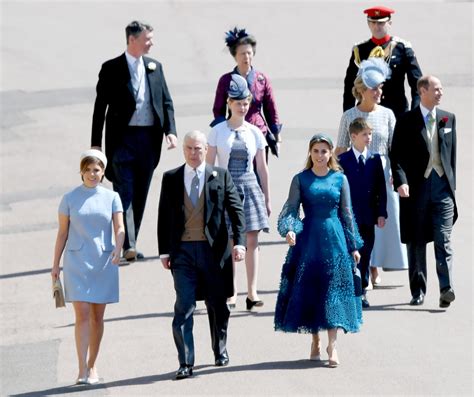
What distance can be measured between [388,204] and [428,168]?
0.84 meters

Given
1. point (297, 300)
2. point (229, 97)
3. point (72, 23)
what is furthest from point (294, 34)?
point (297, 300)

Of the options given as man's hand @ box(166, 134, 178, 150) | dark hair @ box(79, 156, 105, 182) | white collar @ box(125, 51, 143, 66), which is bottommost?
dark hair @ box(79, 156, 105, 182)

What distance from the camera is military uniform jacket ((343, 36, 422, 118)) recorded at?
48.6 feet

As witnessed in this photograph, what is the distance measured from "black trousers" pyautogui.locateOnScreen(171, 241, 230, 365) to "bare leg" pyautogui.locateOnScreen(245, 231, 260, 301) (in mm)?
1661

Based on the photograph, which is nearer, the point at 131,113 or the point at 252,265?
the point at 252,265

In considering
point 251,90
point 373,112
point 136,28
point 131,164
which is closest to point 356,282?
point 373,112

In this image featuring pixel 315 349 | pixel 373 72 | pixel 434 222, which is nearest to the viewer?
pixel 315 349

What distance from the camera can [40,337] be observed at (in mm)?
13047

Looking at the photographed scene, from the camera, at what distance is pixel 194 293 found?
38.1ft

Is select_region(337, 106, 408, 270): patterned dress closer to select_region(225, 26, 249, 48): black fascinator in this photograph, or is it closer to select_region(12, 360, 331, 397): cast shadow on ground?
select_region(225, 26, 249, 48): black fascinator

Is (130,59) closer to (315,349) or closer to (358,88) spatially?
→ (358,88)

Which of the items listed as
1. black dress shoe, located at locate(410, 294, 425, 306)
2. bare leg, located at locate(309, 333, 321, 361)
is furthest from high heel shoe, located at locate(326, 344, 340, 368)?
black dress shoe, located at locate(410, 294, 425, 306)

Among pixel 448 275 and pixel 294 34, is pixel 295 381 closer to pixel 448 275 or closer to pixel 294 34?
pixel 448 275

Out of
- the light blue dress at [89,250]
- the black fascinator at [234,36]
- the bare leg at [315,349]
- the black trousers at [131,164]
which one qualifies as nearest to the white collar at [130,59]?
the black trousers at [131,164]
